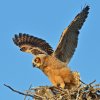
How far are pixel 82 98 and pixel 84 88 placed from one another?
27 centimetres

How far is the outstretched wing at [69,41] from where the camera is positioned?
52.5ft

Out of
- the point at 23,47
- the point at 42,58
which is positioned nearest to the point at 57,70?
the point at 42,58

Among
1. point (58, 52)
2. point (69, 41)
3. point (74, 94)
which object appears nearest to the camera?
point (74, 94)

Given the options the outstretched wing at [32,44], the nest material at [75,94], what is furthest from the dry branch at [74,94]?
the outstretched wing at [32,44]

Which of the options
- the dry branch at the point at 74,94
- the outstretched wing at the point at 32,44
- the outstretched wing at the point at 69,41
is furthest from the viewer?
the outstretched wing at the point at 32,44

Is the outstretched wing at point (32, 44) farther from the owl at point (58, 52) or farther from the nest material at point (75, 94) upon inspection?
the nest material at point (75, 94)

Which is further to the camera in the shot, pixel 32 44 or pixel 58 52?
pixel 32 44

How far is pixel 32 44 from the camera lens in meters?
16.5

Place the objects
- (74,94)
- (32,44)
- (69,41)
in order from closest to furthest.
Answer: (74,94) → (69,41) → (32,44)

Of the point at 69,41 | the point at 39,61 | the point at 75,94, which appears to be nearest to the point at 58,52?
the point at 69,41

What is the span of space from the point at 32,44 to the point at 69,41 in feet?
2.84

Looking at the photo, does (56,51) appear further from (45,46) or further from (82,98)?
(82,98)

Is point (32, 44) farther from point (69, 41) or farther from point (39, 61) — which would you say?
point (39, 61)

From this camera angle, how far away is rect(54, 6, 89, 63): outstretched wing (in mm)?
16000
